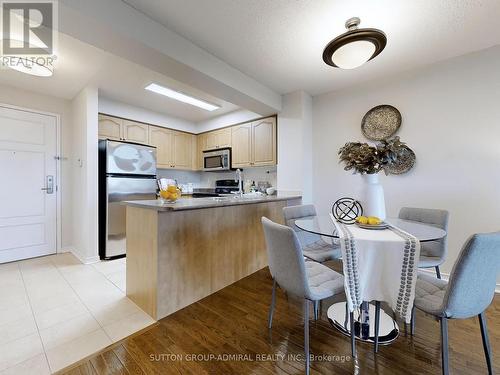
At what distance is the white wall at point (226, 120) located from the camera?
4.08 metres

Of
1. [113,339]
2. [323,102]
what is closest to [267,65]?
[323,102]

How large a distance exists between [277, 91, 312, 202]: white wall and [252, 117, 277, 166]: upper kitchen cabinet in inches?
6.3

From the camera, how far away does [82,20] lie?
59.9 inches

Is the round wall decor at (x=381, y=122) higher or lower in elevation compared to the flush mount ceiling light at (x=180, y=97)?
lower

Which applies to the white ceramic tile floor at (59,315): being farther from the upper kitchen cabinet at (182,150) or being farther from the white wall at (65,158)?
the upper kitchen cabinet at (182,150)

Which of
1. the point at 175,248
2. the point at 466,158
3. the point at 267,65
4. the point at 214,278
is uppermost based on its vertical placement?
the point at 267,65

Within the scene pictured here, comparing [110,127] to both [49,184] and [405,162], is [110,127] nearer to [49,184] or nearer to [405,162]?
[49,184]

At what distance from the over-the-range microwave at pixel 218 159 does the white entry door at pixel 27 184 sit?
249 cm

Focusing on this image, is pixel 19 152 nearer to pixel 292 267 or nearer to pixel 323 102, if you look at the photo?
pixel 292 267

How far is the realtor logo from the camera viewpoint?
5.27 ft

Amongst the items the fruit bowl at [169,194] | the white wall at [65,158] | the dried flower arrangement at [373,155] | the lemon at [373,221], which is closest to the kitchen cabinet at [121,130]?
the white wall at [65,158]

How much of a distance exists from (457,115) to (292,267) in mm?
2654

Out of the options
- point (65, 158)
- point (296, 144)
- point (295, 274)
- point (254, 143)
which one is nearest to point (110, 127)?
point (65, 158)

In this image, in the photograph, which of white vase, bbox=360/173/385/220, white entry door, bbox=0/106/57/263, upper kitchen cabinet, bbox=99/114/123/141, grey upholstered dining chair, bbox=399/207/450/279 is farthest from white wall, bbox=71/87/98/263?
grey upholstered dining chair, bbox=399/207/450/279
